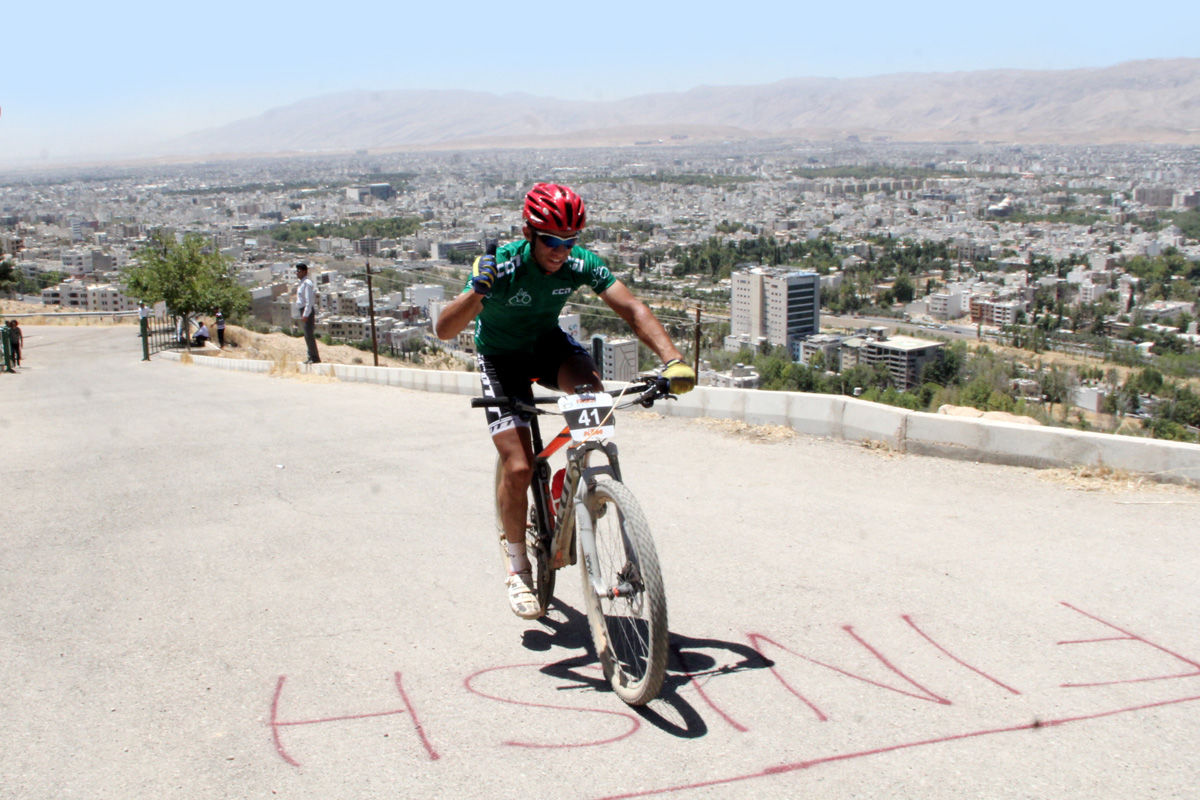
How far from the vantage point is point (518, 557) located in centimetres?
463

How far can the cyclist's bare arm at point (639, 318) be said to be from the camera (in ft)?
14.1

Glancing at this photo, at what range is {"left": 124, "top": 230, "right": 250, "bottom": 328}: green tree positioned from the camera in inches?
1289

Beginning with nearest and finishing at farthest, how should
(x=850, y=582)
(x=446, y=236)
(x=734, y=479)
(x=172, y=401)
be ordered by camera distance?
(x=850, y=582), (x=734, y=479), (x=172, y=401), (x=446, y=236)

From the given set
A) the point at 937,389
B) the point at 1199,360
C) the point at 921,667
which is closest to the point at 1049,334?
the point at 1199,360

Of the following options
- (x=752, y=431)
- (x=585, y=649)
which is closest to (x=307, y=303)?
(x=752, y=431)

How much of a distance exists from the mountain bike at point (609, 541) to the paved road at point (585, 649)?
0.20 metres

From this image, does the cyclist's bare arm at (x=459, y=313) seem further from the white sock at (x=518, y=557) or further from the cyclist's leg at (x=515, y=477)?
the white sock at (x=518, y=557)

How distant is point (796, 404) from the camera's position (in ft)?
27.9

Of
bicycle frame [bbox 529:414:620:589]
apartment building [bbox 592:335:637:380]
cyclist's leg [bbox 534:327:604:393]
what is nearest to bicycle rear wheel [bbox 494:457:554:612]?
bicycle frame [bbox 529:414:620:589]

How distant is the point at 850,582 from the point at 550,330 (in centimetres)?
202

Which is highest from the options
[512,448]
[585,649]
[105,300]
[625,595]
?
[512,448]

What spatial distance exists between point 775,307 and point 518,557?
28328mm

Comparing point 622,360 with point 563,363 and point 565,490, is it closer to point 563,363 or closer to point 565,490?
point 563,363

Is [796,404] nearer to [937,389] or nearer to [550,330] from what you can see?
[550,330]
